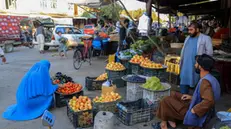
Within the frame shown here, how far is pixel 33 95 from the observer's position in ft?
Result: 14.3

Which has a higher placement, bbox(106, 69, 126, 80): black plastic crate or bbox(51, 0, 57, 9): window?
bbox(51, 0, 57, 9): window

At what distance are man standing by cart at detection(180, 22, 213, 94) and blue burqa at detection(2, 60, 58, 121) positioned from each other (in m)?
2.80

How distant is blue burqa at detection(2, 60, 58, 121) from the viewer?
4320 millimetres

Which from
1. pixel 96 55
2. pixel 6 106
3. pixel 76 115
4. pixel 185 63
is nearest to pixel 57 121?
pixel 76 115

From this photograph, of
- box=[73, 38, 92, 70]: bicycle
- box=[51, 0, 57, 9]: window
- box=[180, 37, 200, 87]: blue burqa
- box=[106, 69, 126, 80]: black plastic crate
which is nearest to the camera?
box=[180, 37, 200, 87]: blue burqa

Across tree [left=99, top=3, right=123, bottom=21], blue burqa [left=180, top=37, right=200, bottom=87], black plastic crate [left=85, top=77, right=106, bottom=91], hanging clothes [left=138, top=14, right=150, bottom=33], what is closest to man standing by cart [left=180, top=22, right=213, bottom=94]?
blue burqa [left=180, top=37, right=200, bottom=87]

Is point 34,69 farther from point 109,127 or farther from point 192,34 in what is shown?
point 192,34

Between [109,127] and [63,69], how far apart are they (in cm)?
613

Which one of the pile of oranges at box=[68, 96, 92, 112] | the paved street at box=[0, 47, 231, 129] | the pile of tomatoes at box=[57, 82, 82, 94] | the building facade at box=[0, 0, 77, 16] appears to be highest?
the building facade at box=[0, 0, 77, 16]

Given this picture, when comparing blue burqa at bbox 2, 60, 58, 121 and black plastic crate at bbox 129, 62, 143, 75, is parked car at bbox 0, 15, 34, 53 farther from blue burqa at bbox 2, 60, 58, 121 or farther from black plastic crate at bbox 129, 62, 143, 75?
blue burqa at bbox 2, 60, 58, 121

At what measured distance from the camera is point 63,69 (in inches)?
363

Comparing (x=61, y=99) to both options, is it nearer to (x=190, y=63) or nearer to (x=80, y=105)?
(x=80, y=105)

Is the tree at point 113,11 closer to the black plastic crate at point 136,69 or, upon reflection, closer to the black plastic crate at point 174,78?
the black plastic crate at point 136,69

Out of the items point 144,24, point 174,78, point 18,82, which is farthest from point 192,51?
point 18,82
